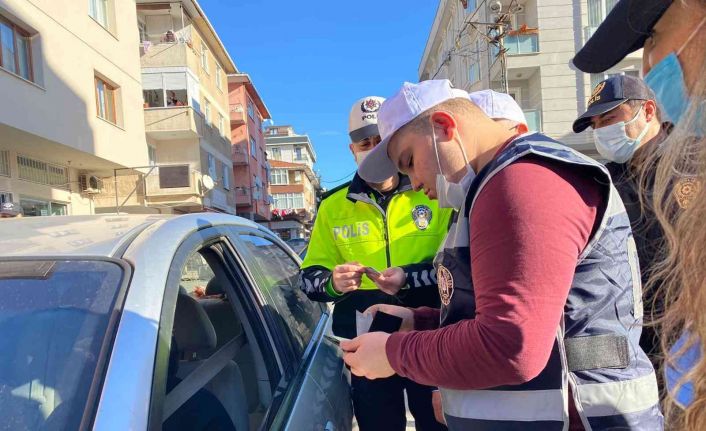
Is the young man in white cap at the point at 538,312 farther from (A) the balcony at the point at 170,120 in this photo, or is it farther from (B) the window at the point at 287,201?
(B) the window at the point at 287,201

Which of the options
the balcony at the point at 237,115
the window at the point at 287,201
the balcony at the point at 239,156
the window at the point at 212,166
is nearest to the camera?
the window at the point at 212,166

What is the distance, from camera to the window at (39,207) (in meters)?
10.4

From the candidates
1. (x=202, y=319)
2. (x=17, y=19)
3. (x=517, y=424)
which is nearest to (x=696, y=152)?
(x=517, y=424)

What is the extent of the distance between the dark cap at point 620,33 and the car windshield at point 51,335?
126cm

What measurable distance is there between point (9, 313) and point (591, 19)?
21959 mm

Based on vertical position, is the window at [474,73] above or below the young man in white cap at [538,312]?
above

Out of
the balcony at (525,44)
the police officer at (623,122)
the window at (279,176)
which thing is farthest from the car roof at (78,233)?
the window at (279,176)

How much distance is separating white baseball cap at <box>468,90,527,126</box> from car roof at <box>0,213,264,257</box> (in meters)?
1.15

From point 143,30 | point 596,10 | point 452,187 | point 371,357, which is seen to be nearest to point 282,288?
point 371,357

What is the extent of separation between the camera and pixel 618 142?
2186 millimetres

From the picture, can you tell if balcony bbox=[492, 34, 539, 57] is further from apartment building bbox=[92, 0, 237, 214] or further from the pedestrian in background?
the pedestrian in background

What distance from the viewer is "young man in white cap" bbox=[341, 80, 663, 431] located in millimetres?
874

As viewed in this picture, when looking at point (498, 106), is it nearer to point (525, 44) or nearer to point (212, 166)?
point (525, 44)

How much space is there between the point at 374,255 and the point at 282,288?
595 millimetres
